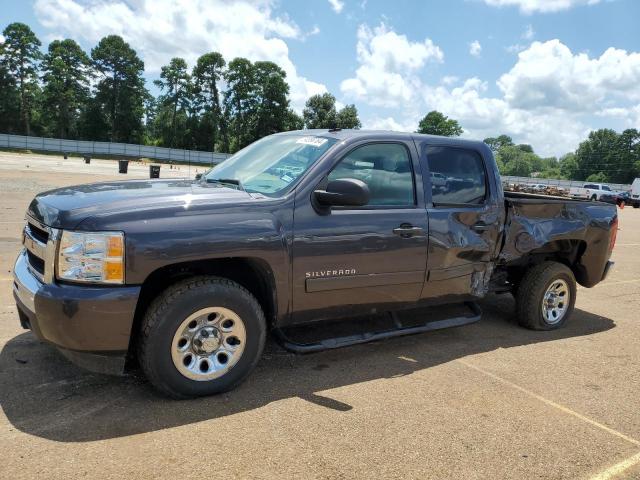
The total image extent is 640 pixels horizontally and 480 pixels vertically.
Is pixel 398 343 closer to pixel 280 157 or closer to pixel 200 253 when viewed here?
pixel 280 157

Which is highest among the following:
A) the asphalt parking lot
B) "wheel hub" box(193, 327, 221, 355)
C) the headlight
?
the headlight

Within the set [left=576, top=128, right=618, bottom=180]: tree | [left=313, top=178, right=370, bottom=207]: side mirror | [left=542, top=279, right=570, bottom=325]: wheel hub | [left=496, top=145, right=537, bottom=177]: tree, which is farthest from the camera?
[left=496, top=145, right=537, bottom=177]: tree

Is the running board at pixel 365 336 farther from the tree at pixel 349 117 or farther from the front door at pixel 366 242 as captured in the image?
the tree at pixel 349 117

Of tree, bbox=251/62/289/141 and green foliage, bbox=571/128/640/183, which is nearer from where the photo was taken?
tree, bbox=251/62/289/141

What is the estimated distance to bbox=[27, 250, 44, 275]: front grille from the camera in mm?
3330

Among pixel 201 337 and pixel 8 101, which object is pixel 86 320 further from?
pixel 8 101

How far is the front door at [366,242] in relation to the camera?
377 centimetres

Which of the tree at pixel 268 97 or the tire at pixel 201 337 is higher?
the tree at pixel 268 97

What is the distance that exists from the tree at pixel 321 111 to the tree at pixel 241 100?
9.54 meters

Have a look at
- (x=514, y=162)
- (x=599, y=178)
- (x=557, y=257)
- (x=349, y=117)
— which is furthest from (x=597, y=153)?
(x=557, y=257)

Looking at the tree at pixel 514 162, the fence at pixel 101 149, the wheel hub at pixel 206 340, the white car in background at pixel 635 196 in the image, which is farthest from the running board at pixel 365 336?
the tree at pixel 514 162

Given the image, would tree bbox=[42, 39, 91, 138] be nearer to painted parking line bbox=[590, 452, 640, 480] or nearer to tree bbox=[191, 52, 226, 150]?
tree bbox=[191, 52, 226, 150]

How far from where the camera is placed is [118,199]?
11.1 feet

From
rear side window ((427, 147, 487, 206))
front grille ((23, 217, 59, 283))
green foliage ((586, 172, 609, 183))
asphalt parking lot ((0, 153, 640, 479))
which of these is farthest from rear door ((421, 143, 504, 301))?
green foliage ((586, 172, 609, 183))
